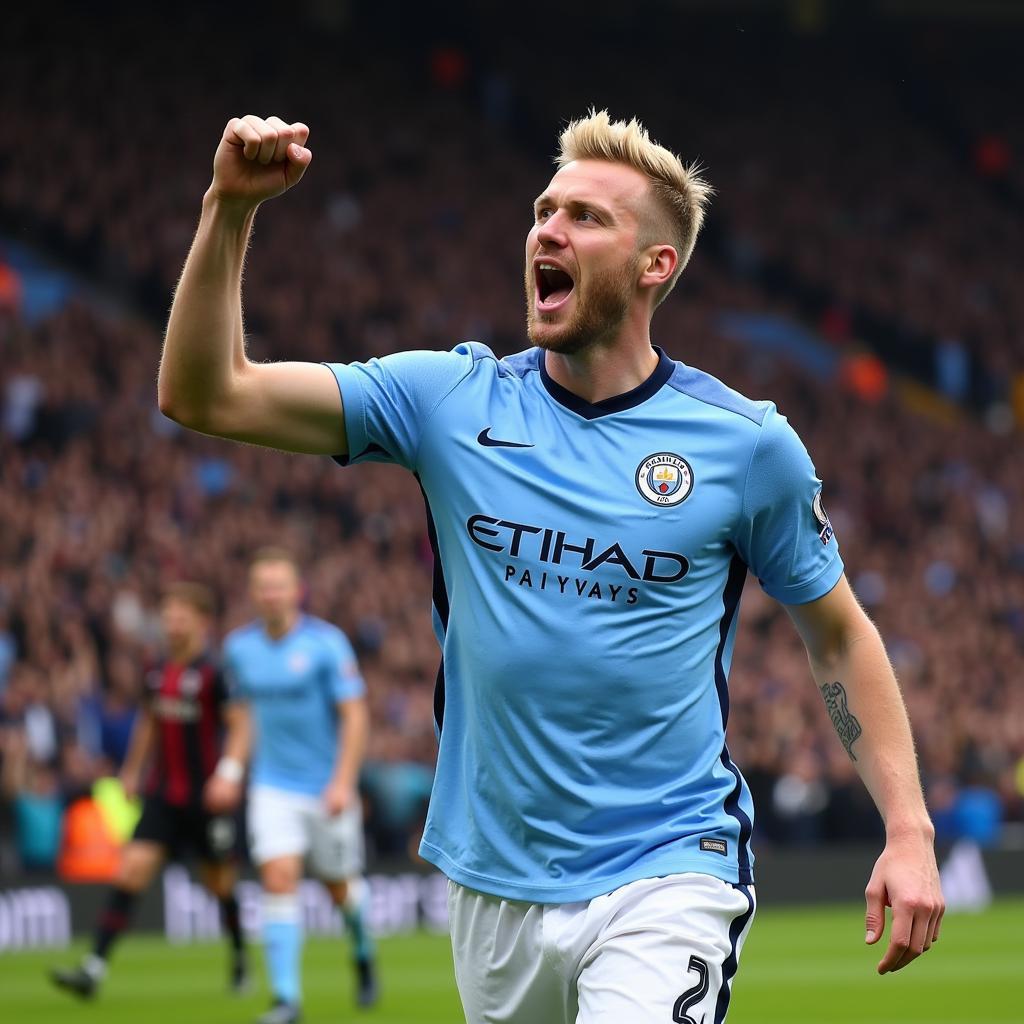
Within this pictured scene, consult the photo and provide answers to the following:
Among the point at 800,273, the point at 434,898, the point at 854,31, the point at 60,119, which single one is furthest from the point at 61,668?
the point at 854,31

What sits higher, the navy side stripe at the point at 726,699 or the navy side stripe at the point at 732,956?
the navy side stripe at the point at 726,699

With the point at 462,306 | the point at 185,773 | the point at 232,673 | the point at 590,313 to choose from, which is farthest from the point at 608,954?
the point at 462,306

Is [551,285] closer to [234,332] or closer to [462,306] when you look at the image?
[234,332]

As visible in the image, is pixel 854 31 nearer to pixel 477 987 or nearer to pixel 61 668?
pixel 61 668

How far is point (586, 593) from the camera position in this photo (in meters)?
4.11

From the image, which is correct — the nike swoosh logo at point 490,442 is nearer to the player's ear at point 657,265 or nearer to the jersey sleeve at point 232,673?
the player's ear at point 657,265

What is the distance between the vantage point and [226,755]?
11617 millimetres

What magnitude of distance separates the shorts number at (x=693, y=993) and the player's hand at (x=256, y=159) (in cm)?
171

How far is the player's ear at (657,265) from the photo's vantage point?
4375mm

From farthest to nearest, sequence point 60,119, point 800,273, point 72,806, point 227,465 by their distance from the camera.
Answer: point 800,273 → point 60,119 → point 227,465 → point 72,806

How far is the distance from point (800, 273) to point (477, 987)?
2998cm

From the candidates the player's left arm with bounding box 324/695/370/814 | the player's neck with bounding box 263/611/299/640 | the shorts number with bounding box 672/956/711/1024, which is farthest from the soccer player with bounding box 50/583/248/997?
the shorts number with bounding box 672/956/711/1024

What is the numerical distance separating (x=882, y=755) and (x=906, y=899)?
392 millimetres

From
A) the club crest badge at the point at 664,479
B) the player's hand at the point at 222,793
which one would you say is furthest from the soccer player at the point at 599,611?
the player's hand at the point at 222,793
